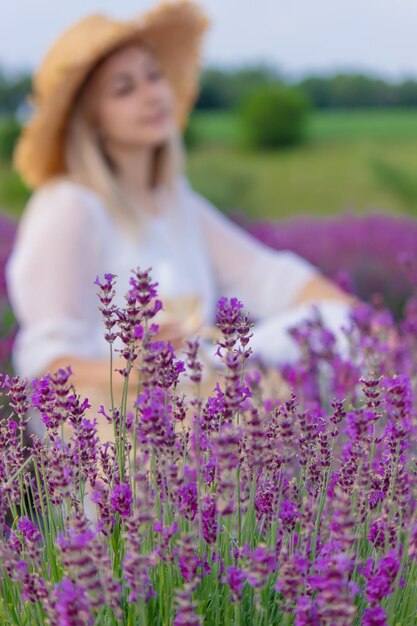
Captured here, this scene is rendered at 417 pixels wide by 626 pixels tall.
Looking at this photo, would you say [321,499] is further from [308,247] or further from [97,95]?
[308,247]

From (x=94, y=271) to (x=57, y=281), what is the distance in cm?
18

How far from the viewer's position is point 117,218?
3396 mm

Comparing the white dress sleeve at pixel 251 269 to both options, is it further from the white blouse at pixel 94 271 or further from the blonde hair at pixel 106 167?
the blonde hair at pixel 106 167

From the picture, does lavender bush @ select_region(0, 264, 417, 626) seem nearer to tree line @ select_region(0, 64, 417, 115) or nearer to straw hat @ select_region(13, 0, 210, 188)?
straw hat @ select_region(13, 0, 210, 188)

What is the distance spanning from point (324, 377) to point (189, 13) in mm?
1938

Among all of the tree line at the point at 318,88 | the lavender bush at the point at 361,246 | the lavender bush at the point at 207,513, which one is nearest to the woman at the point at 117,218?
the lavender bush at the point at 361,246

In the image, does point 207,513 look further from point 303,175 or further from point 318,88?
point 318,88

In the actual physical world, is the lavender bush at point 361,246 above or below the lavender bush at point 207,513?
above

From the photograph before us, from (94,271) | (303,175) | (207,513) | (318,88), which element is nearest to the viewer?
(207,513)

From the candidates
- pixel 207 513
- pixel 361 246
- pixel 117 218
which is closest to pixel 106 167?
pixel 117 218

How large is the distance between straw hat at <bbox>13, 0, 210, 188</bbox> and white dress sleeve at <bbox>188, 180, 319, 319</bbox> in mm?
571

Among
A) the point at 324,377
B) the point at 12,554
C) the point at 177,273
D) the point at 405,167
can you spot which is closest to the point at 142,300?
the point at 12,554

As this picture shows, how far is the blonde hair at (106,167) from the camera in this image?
338cm

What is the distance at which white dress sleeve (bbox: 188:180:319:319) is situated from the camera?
372 cm
